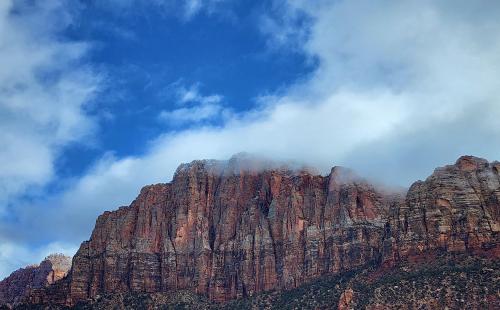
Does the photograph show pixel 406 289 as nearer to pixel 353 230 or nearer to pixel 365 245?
pixel 365 245

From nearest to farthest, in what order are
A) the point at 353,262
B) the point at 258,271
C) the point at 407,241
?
the point at 407,241 → the point at 353,262 → the point at 258,271

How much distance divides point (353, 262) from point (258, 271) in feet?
81.7

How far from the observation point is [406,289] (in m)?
157

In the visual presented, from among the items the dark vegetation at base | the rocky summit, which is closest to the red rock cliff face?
the rocky summit

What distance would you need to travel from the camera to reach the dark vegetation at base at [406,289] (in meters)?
151

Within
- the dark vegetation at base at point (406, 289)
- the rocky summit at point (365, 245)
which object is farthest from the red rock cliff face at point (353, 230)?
the dark vegetation at base at point (406, 289)

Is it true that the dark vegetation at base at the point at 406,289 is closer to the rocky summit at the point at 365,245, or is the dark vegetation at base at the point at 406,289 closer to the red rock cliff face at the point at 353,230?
the rocky summit at the point at 365,245

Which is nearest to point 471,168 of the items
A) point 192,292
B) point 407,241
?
point 407,241

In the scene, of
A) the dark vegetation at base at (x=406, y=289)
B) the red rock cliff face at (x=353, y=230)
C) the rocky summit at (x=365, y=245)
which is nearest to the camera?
the dark vegetation at base at (x=406, y=289)

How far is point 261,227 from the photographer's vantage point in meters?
199

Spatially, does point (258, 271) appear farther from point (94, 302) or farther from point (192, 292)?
point (94, 302)

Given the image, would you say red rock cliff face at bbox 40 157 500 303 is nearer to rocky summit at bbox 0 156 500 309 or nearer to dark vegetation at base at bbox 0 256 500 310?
rocky summit at bbox 0 156 500 309

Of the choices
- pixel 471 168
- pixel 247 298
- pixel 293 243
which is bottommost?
pixel 247 298

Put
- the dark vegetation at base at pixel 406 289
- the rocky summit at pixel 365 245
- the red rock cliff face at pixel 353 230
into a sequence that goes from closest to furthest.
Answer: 1. the dark vegetation at base at pixel 406 289
2. the rocky summit at pixel 365 245
3. the red rock cliff face at pixel 353 230
